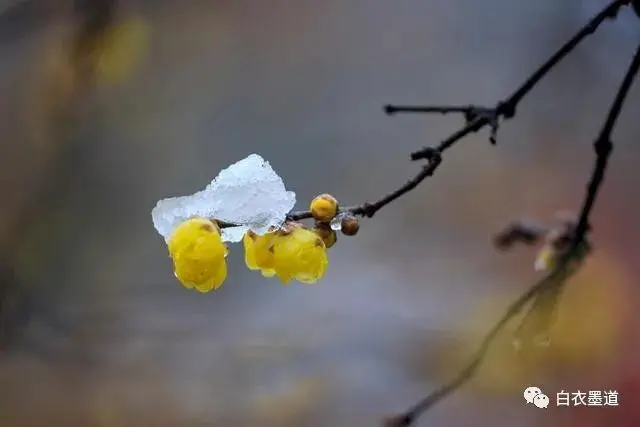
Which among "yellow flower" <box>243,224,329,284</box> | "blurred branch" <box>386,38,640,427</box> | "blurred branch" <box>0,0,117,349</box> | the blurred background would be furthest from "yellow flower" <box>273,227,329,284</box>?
"blurred branch" <box>0,0,117,349</box>

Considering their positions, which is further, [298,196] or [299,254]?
[298,196]

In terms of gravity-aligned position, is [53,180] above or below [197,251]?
above

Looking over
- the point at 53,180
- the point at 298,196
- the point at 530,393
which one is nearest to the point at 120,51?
the point at 53,180

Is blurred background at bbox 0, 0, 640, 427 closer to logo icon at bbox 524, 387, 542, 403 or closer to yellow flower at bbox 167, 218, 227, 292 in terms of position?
logo icon at bbox 524, 387, 542, 403

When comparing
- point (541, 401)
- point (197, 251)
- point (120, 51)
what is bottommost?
point (197, 251)

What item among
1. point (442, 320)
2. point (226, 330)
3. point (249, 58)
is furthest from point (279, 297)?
point (249, 58)

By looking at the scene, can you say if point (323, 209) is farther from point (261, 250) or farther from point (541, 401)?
point (541, 401)

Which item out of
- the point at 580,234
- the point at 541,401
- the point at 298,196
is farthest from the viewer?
the point at 298,196
